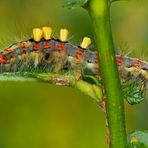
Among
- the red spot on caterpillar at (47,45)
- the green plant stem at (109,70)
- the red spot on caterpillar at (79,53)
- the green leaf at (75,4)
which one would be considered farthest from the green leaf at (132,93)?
the red spot on caterpillar at (47,45)

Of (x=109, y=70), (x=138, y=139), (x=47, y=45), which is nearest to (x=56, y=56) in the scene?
(x=47, y=45)

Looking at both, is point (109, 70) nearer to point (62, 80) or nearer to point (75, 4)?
point (75, 4)

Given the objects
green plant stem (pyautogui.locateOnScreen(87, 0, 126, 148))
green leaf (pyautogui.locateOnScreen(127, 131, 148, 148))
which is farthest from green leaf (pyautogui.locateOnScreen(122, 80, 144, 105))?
green plant stem (pyautogui.locateOnScreen(87, 0, 126, 148))

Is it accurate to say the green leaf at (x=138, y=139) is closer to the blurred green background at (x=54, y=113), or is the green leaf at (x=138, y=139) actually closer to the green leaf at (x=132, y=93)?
the green leaf at (x=132, y=93)

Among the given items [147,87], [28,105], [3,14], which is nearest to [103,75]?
[147,87]

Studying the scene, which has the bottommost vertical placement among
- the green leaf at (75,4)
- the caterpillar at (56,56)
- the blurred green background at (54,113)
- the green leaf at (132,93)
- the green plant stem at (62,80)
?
the blurred green background at (54,113)

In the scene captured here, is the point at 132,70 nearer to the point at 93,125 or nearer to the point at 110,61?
the point at 110,61
